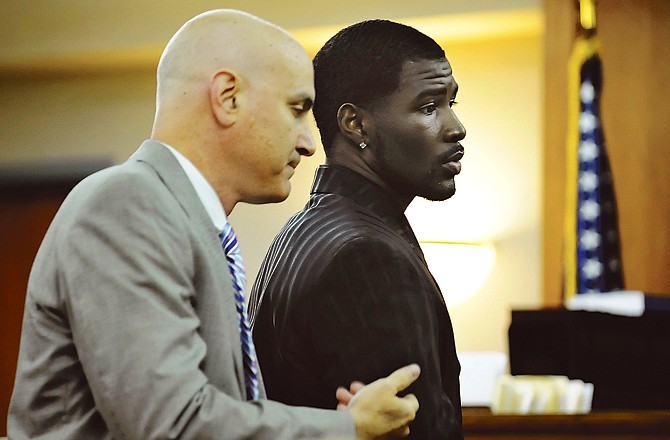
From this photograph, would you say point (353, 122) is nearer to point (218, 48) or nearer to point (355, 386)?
point (218, 48)

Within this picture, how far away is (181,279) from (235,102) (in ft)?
0.84

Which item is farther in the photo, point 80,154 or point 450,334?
point 80,154

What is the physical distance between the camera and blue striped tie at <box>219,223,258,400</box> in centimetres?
137

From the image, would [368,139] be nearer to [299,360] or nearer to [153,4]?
[299,360]

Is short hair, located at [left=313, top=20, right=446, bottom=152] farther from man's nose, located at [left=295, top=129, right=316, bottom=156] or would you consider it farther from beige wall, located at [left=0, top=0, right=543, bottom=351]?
beige wall, located at [left=0, top=0, right=543, bottom=351]

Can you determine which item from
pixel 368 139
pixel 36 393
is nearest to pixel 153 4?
pixel 368 139

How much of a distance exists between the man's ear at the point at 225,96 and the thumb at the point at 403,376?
38 centimetres

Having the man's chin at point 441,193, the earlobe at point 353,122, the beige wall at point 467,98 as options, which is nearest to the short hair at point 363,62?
the earlobe at point 353,122

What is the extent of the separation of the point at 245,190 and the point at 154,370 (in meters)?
0.31

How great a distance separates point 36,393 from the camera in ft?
4.27

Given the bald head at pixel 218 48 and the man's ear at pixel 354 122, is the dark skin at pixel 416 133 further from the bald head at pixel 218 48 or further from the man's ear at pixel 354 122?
the bald head at pixel 218 48

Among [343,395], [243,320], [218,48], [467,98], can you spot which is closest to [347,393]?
[343,395]

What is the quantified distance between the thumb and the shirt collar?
292mm

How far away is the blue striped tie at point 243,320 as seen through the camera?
1.37 meters
